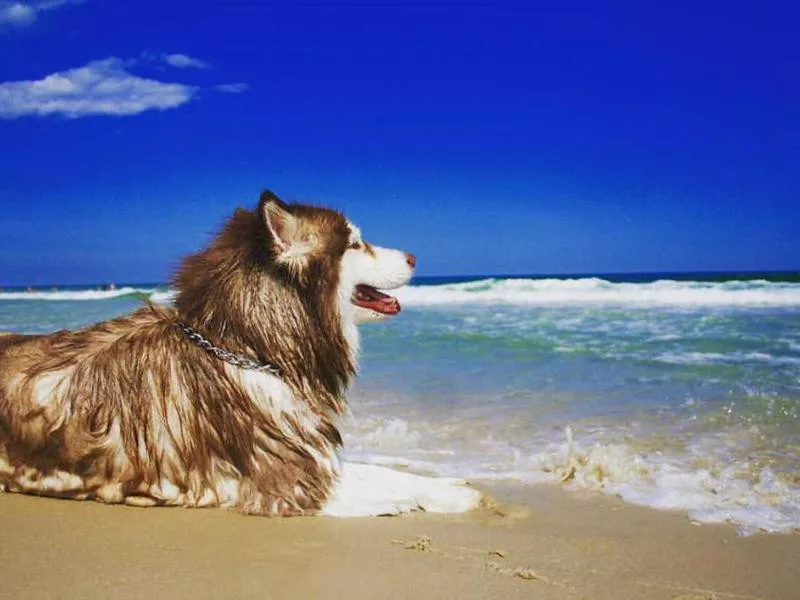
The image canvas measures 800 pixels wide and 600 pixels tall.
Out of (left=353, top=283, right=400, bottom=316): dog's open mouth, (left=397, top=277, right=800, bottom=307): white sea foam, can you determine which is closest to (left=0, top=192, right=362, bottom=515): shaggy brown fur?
(left=353, top=283, right=400, bottom=316): dog's open mouth

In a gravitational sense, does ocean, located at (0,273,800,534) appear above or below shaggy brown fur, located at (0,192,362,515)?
below

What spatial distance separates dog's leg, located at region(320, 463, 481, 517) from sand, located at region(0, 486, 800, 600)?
0.13m

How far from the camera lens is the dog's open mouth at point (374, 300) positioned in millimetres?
4584

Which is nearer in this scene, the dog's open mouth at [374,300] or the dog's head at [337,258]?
the dog's head at [337,258]

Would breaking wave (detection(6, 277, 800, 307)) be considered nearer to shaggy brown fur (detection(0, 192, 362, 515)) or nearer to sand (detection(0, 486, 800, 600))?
shaggy brown fur (detection(0, 192, 362, 515))

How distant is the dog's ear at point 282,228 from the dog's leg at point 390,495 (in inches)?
51.3

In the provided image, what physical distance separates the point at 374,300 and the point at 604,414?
3.29 meters

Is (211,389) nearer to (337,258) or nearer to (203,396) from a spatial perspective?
(203,396)

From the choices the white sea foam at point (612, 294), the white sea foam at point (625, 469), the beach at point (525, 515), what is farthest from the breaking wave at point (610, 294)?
the white sea foam at point (625, 469)

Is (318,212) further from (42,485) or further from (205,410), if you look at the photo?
(42,485)

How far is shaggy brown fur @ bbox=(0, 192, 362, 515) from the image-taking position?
392cm

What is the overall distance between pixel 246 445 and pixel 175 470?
0.39 metres

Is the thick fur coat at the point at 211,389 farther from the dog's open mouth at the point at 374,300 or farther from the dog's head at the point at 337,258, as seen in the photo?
the dog's open mouth at the point at 374,300

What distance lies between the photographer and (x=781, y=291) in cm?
3086
